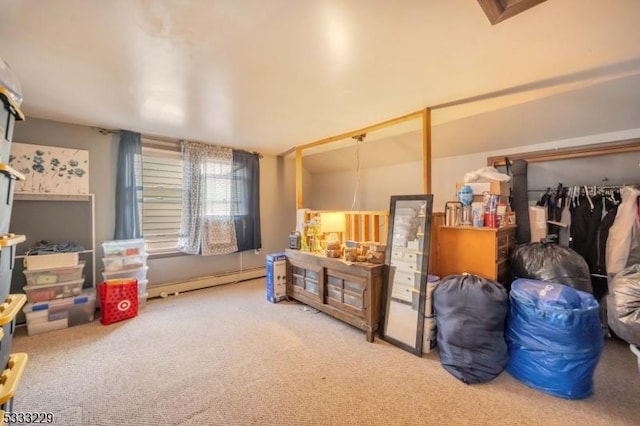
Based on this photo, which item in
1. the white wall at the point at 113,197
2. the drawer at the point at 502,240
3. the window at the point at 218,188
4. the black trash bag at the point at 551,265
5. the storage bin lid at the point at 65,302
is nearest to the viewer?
the black trash bag at the point at 551,265

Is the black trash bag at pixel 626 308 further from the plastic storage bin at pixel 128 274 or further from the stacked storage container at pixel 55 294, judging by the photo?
the stacked storage container at pixel 55 294

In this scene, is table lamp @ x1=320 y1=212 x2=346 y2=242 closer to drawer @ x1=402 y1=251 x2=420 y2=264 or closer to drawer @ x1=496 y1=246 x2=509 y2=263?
drawer @ x1=402 y1=251 x2=420 y2=264

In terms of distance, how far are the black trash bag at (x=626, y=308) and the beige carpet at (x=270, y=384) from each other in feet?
1.88

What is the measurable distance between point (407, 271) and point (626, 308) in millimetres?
1290

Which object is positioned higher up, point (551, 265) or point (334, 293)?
point (551, 265)

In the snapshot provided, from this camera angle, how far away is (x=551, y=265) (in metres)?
2.24

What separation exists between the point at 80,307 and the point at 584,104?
5.41 meters

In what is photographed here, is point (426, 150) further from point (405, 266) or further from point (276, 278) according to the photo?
point (276, 278)

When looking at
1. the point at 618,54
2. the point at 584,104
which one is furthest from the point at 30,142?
the point at 584,104

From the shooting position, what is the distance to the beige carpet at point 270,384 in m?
1.55

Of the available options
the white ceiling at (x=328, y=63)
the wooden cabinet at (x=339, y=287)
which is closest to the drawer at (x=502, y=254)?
the wooden cabinet at (x=339, y=287)

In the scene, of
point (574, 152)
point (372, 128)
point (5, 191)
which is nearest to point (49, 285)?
point (5, 191)

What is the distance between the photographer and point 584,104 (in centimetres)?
235

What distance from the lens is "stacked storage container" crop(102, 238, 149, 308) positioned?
309 centimetres
